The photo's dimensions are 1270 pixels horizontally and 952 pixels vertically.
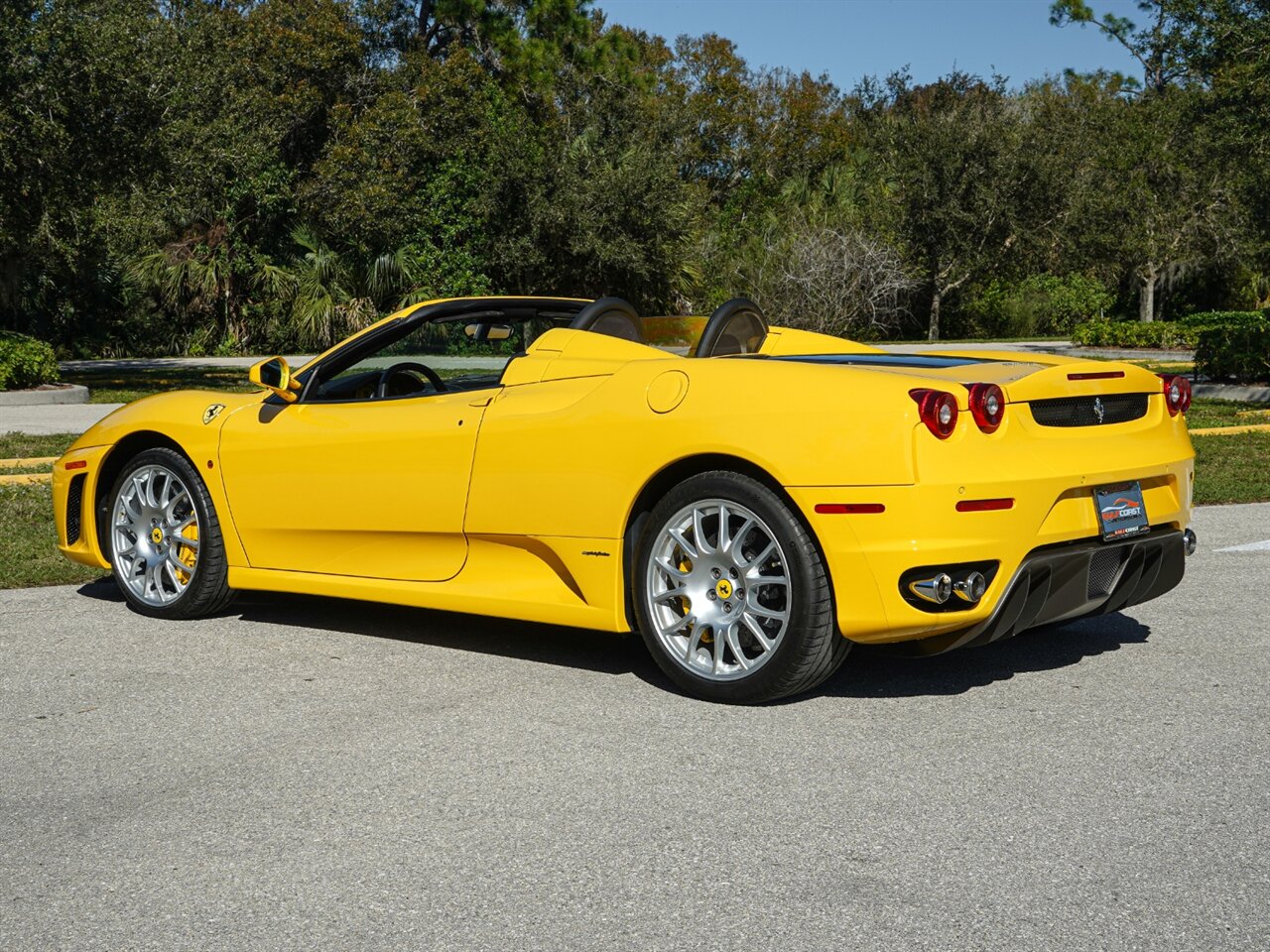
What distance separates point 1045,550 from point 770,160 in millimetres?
49190

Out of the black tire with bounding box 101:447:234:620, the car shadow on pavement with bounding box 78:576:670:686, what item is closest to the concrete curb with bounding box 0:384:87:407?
the car shadow on pavement with bounding box 78:576:670:686

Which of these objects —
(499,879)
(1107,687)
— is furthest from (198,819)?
(1107,687)

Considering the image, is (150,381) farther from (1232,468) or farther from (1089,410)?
(1089,410)

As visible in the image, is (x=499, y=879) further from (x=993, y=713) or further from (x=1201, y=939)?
(x=993, y=713)

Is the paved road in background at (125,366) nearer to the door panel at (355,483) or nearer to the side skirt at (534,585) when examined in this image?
the door panel at (355,483)

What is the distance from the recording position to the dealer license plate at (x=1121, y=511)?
15.9ft

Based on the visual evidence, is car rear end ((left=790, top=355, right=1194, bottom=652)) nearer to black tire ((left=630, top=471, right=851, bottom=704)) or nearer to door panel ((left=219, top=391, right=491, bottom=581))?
black tire ((left=630, top=471, right=851, bottom=704))

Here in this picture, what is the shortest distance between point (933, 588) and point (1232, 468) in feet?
27.3

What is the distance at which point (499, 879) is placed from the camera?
3375 millimetres

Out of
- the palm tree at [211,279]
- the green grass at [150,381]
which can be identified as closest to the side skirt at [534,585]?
the green grass at [150,381]

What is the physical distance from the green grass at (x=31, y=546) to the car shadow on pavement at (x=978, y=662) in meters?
4.20

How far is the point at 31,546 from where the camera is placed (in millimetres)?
8203

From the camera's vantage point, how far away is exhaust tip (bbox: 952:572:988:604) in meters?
4.50

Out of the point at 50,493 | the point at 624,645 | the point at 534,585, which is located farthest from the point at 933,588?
the point at 50,493
